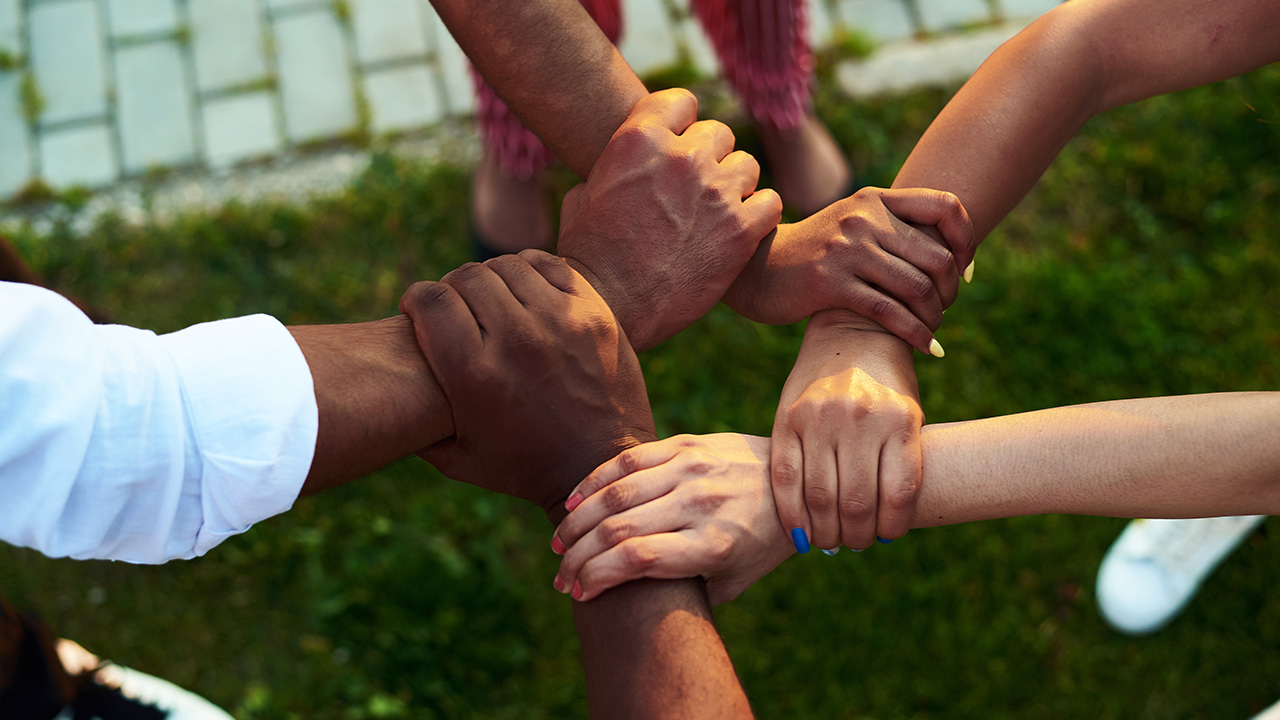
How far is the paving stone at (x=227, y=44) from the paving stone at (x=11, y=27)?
0.67 metres

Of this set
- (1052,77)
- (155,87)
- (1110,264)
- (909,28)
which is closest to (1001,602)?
(1110,264)

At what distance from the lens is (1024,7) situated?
12.1ft

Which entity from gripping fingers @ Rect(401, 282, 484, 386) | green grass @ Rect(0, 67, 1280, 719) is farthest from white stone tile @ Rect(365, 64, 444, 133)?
gripping fingers @ Rect(401, 282, 484, 386)

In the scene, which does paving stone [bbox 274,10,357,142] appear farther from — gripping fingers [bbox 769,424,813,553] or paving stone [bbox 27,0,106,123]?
gripping fingers [bbox 769,424,813,553]

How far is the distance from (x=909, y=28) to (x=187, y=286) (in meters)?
2.97

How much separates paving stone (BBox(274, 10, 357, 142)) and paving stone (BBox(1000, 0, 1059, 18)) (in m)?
2.65

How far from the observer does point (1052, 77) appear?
1884mm

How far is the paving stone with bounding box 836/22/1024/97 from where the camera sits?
357 cm

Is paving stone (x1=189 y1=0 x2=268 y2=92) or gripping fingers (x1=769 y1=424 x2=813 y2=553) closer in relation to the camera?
gripping fingers (x1=769 y1=424 x2=813 y2=553)

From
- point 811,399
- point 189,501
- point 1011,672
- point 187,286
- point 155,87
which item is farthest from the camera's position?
point 155,87

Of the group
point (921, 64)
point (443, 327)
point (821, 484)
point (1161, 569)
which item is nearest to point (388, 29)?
point (921, 64)

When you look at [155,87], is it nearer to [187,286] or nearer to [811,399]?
[187,286]

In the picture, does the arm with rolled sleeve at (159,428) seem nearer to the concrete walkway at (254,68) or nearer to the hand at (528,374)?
the hand at (528,374)

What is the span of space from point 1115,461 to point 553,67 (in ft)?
4.43
